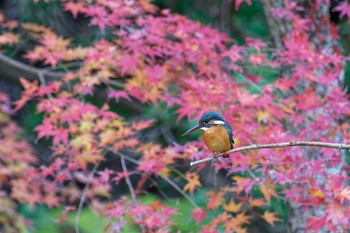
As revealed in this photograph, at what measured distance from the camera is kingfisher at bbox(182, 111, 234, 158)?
2.93 metres

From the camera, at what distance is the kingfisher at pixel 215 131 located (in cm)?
293

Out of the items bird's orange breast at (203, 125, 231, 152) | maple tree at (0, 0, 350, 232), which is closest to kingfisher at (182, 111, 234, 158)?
bird's orange breast at (203, 125, 231, 152)

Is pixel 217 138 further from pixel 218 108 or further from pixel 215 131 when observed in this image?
pixel 218 108

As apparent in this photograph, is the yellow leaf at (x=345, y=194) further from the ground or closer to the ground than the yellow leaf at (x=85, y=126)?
further from the ground

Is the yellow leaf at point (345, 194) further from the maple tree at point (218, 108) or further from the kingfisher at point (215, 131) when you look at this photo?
the kingfisher at point (215, 131)

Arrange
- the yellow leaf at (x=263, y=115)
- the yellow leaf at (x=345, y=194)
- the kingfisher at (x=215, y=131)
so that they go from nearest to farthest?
the kingfisher at (x=215, y=131) < the yellow leaf at (x=345, y=194) < the yellow leaf at (x=263, y=115)

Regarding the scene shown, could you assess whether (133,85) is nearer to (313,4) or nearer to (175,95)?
(175,95)

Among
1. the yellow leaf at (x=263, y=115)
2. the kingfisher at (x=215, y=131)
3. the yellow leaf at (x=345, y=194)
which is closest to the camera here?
the kingfisher at (x=215, y=131)

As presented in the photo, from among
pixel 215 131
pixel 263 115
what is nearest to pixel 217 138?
pixel 215 131

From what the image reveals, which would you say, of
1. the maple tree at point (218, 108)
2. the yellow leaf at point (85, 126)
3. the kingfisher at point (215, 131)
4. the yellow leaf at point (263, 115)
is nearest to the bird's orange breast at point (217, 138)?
the kingfisher at point (215, 131)

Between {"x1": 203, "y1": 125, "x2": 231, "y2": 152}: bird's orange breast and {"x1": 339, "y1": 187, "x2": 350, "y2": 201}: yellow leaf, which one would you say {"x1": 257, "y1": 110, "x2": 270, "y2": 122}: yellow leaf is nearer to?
{"x1": 339, "y1": 187, "x2": 350, "y2": 201}: yellow leaf

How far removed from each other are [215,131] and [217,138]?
1.6 inches

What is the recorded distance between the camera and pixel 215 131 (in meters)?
2.96

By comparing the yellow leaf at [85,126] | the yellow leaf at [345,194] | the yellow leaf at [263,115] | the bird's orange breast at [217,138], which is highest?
the bird's orange breast at [217,138]
